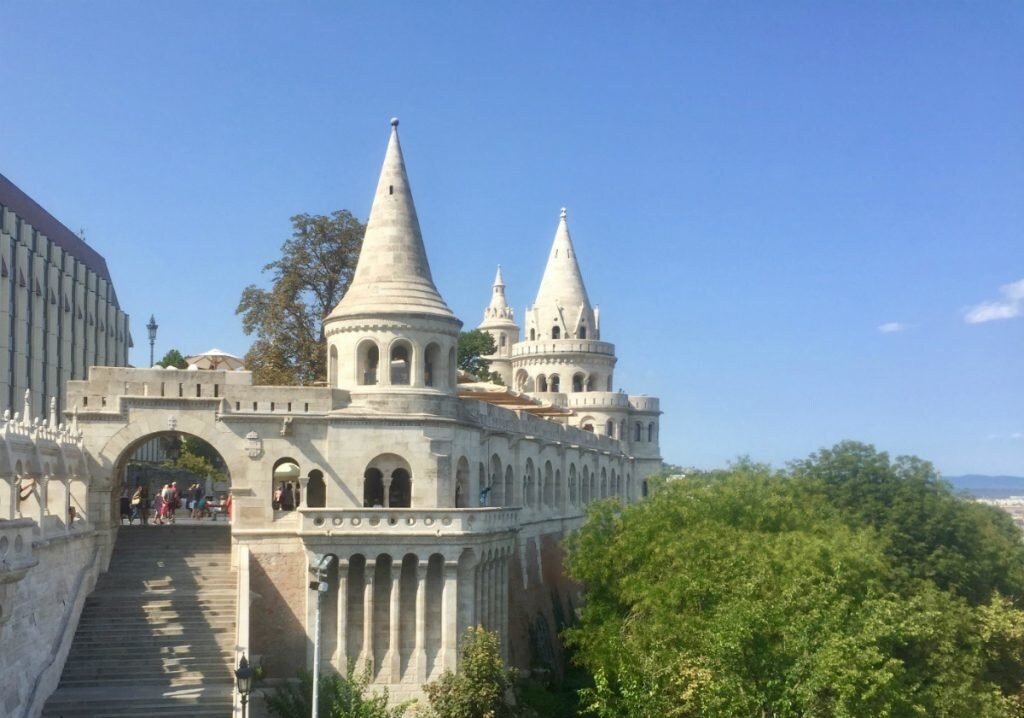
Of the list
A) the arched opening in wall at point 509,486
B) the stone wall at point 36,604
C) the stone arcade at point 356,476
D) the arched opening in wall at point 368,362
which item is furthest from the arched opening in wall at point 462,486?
the stone wall at point 36,604

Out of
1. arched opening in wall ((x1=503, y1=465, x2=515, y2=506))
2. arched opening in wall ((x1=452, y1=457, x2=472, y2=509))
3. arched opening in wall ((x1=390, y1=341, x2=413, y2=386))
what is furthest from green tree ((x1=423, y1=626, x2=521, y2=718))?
arched opening in wall ((x1=503, y1=465, x2=515, y2=506))

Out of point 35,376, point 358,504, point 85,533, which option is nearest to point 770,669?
point 358,504

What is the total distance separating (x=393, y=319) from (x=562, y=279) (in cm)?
3229

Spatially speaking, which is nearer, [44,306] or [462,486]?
[462,486]

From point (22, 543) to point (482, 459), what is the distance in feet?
53.6

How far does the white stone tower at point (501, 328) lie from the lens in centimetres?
7444

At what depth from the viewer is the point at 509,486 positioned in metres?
39.2

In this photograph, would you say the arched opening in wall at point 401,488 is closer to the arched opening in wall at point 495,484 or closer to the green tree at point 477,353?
the arched opening in wall at point 495,484

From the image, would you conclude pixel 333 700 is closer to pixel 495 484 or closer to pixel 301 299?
pixel 495 484

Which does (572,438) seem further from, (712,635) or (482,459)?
(712,635)

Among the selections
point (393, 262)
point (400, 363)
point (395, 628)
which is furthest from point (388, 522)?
point (393, 262)

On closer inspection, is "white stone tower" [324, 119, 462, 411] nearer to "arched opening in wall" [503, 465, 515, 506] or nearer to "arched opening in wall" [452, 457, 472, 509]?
"arched opening in wall" [452, 457, 472, 509]

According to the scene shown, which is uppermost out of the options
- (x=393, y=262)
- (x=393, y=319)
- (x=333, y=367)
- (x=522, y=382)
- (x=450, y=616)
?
(x=393, y=262)

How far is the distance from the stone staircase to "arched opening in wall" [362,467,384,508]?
414 centimetres
